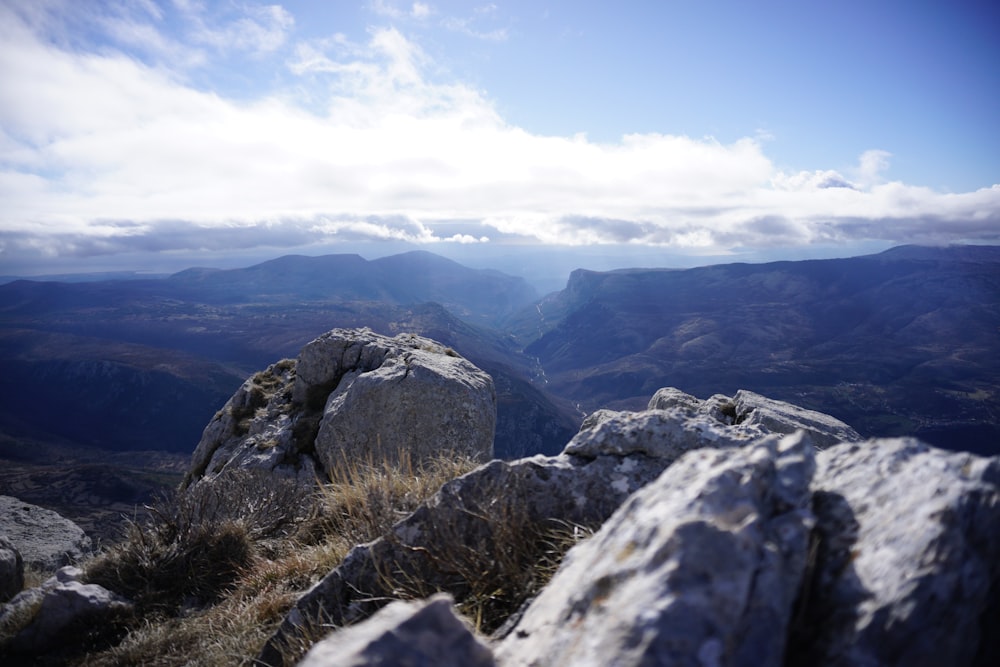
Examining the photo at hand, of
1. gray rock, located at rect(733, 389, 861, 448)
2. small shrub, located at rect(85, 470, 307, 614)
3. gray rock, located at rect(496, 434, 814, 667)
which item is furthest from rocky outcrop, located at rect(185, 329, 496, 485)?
gray rock, located at rect(496, 434, 814, 667)

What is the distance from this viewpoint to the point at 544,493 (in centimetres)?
543

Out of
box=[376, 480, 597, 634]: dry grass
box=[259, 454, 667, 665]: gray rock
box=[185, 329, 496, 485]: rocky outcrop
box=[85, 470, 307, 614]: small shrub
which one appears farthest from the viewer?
box=[185, 329, 496, 485]: rocky outcrop

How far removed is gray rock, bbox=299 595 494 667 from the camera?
101 inches

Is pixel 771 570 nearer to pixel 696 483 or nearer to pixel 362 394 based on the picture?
pixel 696 483

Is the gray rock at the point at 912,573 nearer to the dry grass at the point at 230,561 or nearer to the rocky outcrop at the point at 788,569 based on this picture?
the rocky outcrop at the point at 788,569

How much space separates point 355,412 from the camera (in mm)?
13602

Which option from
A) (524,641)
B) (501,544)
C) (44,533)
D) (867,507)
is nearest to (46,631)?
(501,544)

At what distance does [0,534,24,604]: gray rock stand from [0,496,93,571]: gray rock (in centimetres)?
551

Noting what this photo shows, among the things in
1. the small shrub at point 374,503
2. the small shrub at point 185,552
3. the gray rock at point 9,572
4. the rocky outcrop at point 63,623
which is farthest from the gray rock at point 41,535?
the small shrub at point 374,503

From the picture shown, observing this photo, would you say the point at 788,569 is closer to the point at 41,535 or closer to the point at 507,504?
the point at 507,504

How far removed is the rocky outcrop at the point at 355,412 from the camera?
13.1 metres

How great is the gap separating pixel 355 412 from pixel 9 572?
23.5ft

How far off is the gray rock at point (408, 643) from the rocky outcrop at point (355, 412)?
8.78 metres

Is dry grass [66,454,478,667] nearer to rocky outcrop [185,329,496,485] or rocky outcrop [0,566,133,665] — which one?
rocky outcrop [0,566,133,665]
